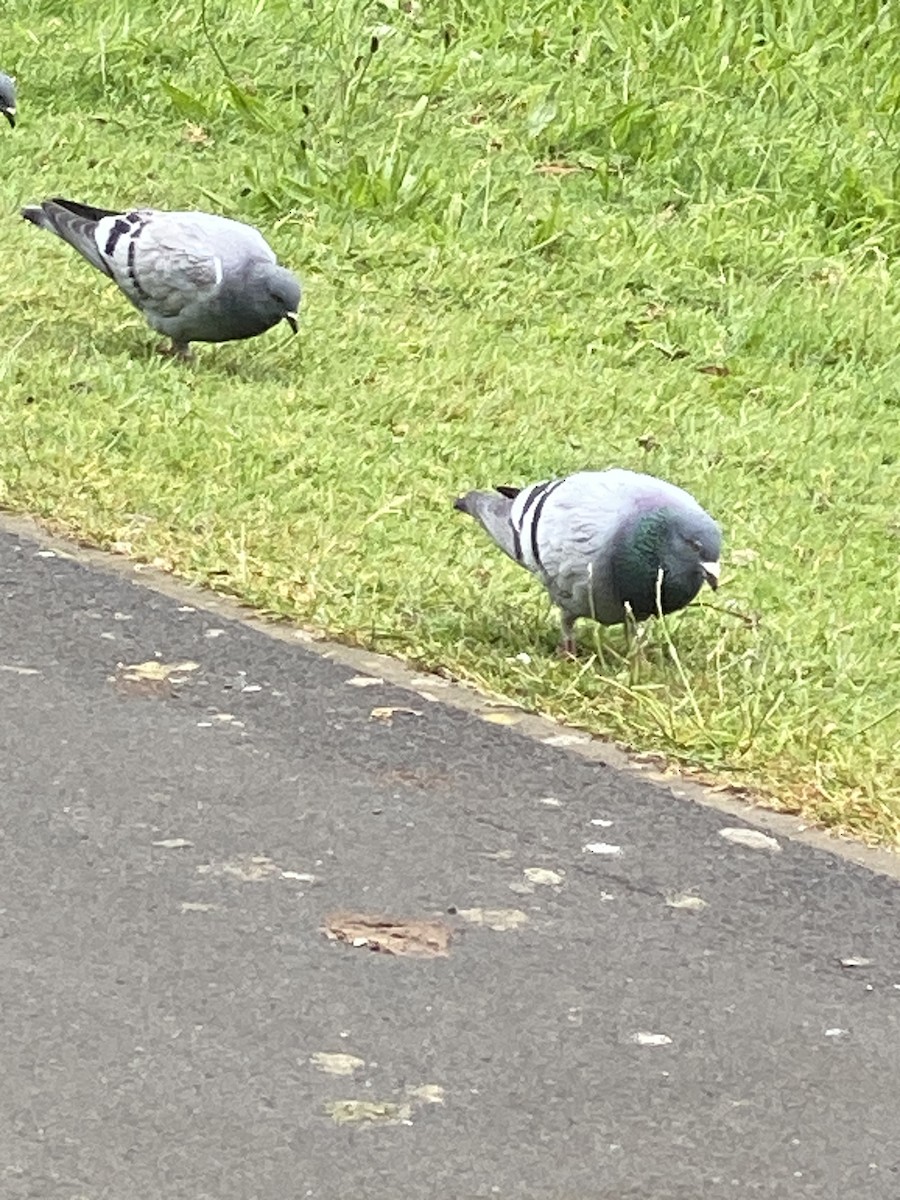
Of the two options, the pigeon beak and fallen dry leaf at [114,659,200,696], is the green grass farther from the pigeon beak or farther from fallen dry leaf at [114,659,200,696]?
fallen dry leaf at [114,659,200,696]

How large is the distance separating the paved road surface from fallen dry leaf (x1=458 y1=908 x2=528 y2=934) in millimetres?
17

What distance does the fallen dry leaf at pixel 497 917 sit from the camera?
400cm

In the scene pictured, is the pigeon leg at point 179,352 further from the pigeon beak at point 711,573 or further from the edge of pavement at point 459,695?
the pigeon beak at point 711,573

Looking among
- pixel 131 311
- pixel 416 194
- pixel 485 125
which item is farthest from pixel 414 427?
pixel 485 125

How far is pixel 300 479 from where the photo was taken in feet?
20.8

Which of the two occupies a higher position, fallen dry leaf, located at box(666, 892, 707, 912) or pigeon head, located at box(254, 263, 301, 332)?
pigeon head, located at box(254, 263, 301, 332)

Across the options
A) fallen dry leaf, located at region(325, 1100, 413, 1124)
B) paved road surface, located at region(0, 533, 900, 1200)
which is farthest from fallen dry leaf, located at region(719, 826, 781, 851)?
fallen dry leaf, located at region(325, 1100, 413, 1124)

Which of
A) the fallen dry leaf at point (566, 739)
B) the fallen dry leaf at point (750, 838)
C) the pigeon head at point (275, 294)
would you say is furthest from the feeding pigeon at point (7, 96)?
the fallen dry leaf at point (750, 838)

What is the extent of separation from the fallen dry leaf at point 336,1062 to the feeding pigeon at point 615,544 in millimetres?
1734

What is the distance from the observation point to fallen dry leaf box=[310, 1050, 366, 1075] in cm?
346

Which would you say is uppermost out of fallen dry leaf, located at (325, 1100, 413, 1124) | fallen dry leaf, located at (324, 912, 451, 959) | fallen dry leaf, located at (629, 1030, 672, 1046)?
fallen dry leaf, located at (325, 1100, 413, 1124)

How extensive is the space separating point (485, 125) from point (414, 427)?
10.3ft

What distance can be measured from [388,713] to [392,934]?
102 cm

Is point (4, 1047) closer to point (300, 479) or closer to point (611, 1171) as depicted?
point (611, 1171)
